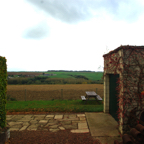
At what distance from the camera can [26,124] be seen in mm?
5605

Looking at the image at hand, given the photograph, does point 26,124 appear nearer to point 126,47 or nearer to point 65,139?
point 65,139

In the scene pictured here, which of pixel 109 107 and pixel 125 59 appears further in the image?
pixel 109 107

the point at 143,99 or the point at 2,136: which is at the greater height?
the point at 143,99

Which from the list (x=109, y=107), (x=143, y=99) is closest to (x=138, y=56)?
(x=143, y=99)

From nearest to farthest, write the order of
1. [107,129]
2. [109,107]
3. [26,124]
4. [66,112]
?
1. [107,129]
2. [26,124]
3. [109,107]
4. [66,112]

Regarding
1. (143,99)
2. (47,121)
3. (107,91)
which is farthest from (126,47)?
(47,121)

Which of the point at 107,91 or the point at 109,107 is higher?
the point at 107,91

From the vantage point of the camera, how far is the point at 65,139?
4.28 meters

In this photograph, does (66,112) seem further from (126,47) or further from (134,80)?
(126,47)

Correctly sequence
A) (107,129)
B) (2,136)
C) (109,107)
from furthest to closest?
(109,107)
(107,129)
(2,136)

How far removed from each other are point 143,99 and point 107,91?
261cm

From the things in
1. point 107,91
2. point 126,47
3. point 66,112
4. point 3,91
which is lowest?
point 66,112

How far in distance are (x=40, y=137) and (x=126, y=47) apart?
14.5 ft

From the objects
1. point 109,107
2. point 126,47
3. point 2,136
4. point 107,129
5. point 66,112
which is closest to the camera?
point 2,136
